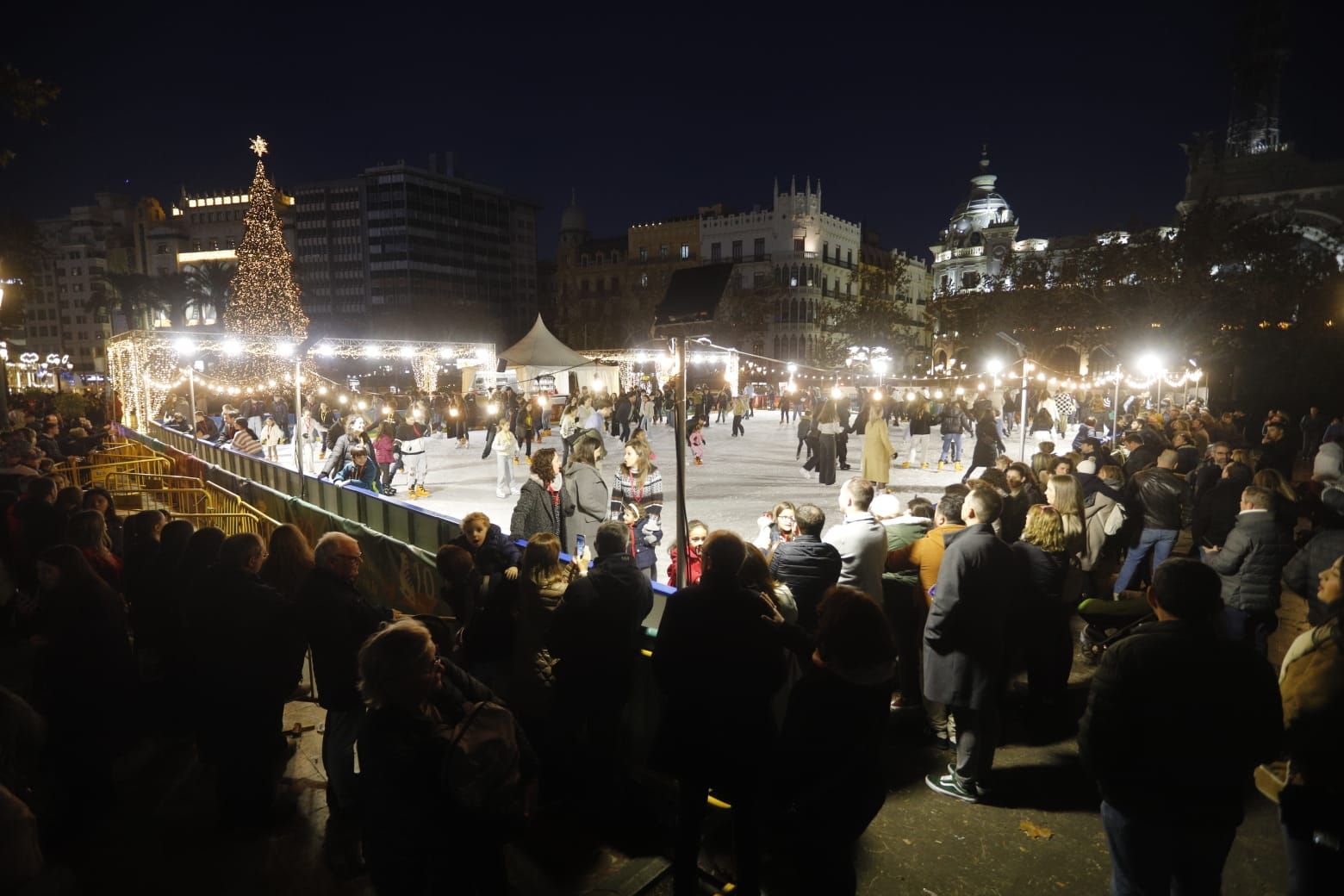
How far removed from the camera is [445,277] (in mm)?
90500

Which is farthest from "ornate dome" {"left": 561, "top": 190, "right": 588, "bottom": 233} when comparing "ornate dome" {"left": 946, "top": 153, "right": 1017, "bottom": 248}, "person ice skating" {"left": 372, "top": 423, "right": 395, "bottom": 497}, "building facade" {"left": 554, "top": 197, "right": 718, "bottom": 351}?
"person ice skating" {"left": 372, "top": 423, "right": 395, "bottom": 497}

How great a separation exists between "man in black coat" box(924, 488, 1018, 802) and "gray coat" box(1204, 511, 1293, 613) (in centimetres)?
191

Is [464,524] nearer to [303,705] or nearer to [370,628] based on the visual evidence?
[370,628]

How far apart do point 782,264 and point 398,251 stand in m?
48.5

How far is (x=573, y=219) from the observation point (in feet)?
246

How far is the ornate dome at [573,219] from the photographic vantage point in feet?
244

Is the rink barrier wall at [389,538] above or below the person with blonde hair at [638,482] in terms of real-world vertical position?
below

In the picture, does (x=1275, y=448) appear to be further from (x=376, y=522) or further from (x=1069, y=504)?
(x=376, y=522)

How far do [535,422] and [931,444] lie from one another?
39.2ft

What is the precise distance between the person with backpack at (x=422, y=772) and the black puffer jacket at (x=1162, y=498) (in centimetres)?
646

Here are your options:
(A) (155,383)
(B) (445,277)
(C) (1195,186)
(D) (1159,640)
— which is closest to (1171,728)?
(D) (1159,640)

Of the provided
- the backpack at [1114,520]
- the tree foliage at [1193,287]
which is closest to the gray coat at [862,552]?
the backpack at [1114,520]

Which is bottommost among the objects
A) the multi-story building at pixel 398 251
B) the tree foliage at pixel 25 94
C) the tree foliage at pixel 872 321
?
the tree foliage at pixel 25 94

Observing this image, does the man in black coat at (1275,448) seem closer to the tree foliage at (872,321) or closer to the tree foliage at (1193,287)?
the tree foliage at (1193,287)
